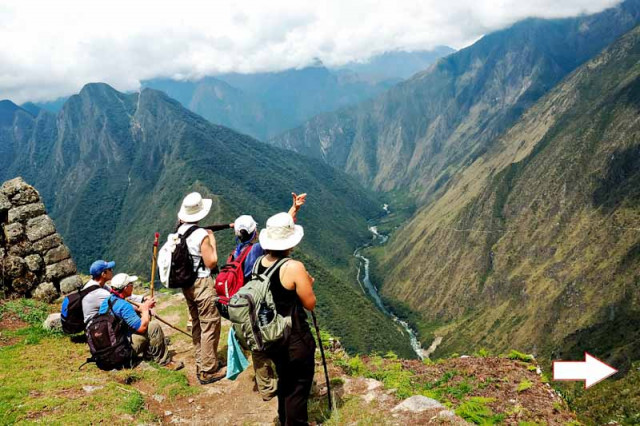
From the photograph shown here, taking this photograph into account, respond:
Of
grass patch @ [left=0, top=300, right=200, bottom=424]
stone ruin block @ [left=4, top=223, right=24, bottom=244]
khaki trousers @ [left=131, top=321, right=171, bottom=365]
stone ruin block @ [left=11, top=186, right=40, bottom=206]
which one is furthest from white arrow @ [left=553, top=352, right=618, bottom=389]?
stone ruin block @ [left=11, top=186, right=40, bottom=206]

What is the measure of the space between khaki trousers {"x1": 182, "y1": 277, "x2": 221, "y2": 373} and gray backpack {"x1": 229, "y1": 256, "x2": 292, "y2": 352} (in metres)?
4.87

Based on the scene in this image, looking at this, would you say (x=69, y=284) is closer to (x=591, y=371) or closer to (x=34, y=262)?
(x=34, y=262)

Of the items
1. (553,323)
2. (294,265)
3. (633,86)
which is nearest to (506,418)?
(294,265)

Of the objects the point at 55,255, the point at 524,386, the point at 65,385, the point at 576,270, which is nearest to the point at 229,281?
the point at 65,385

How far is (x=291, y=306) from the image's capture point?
8688 millimetres

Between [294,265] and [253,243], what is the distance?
4281 millimetres

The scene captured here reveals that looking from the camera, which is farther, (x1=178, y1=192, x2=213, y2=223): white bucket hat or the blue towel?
(x1=178, y1=192, x2=213, y2=223): white bucket hat

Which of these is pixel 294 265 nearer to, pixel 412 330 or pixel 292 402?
pixel 292 402

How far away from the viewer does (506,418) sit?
434 inches

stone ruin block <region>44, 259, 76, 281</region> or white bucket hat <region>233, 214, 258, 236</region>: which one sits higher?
white bucket hat <region>233, 214, 258, 236</region>

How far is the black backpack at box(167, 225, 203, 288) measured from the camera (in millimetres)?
12820

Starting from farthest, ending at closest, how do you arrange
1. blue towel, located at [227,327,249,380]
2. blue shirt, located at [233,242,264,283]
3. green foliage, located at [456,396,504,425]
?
1. blue shirt, located at [233,242,264,283]
2. blue towel, located at [227,327,249,380]
3. green foliage, located at [456,396,504,425]

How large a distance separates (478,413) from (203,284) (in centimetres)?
870

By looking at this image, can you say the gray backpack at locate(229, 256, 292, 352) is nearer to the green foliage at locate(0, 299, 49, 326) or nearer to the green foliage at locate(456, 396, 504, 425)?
the green foliage at locate(456, 396, 504, 425)
